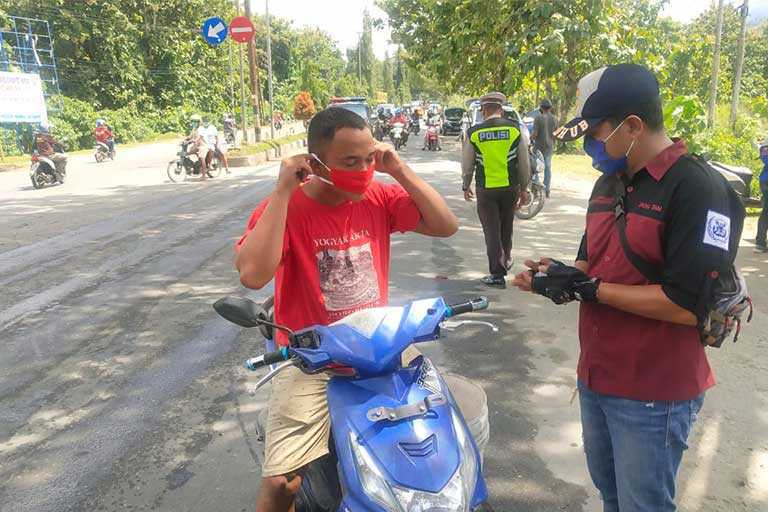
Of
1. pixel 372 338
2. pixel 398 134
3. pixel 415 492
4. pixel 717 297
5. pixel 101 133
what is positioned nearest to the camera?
pixel 415 492

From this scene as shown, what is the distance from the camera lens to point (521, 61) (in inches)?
421

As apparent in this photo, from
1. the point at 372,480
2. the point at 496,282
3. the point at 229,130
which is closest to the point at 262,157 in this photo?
the point at 229,130

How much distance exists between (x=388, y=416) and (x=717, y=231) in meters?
1.06

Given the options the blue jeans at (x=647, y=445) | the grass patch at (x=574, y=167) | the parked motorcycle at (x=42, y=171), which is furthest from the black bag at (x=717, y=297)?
the parked motorcycle at (x=42, y=171)

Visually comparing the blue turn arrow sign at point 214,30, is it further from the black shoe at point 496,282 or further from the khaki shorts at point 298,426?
the khaki shorts at point 298,426

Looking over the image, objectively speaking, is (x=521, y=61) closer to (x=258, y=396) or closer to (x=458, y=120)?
(x=258, y=396)

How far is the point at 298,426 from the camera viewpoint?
79.0 inches

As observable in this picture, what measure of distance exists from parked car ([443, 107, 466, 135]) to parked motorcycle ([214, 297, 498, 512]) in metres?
32.4

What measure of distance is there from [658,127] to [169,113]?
1587 inches

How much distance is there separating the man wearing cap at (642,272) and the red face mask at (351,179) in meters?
0.71

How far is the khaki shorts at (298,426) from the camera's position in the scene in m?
1.97

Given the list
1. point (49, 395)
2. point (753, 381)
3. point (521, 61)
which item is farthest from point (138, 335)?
point (521, 61)

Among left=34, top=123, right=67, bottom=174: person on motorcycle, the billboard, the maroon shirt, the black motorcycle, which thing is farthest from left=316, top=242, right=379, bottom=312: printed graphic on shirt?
the billboard

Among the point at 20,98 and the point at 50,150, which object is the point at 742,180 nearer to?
the point at 50,150
